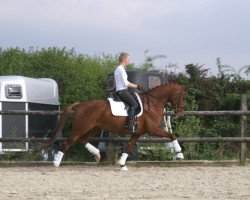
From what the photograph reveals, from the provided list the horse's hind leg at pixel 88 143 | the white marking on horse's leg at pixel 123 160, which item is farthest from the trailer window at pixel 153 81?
the white marking on horse's leg at pixel 123 160

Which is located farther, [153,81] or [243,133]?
[153,81]

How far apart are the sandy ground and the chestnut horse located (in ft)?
1.91

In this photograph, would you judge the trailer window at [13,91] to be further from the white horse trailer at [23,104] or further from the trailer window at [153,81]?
the trailer window at [153,81]

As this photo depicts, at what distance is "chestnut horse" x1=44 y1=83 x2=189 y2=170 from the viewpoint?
14.3 m

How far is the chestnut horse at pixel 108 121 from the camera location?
14.3 m

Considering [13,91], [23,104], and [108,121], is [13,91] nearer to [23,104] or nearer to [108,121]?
[23,104]

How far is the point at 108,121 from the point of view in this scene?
47.0 feet

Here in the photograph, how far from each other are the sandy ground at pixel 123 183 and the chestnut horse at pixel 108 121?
584mm

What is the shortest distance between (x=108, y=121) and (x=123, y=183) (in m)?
2.99

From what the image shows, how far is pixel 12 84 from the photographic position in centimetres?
1823

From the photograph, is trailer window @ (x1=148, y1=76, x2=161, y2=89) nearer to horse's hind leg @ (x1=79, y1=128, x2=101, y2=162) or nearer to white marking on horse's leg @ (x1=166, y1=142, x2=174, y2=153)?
white marking on horse's leg @ (x1=166, y1=142, x2=174, y2=153)

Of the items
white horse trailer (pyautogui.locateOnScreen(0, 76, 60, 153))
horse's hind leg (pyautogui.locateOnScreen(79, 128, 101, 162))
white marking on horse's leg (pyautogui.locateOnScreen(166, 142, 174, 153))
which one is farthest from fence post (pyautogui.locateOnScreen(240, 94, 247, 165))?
white horse trailer (pyautogui.locateOnScreen(0, 76, 60, 153))

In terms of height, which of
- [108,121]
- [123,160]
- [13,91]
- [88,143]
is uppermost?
[13,91]

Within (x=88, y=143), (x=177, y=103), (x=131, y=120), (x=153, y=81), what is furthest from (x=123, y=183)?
(x=153, y=81)
